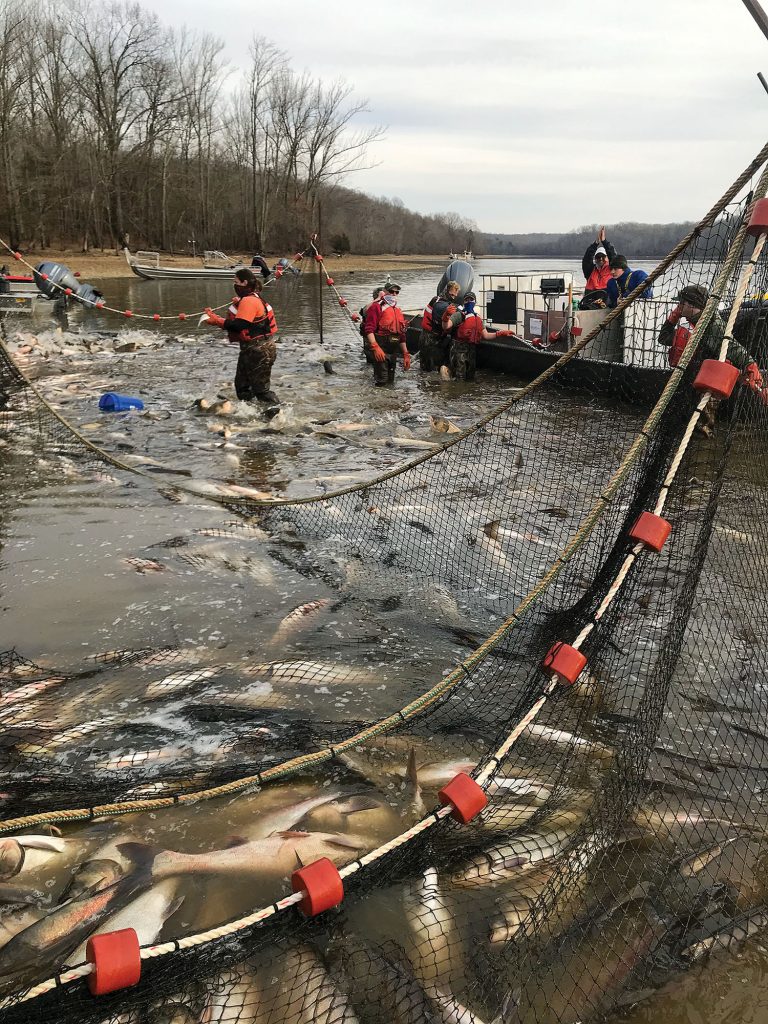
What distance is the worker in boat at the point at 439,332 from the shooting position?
1511cm

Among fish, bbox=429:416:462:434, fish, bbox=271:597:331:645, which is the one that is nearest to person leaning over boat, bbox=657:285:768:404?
fish, bbox=271:597:331:645

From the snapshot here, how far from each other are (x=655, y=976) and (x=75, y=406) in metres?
12.0

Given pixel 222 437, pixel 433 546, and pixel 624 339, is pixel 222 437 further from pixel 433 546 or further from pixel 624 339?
pixel 624 339

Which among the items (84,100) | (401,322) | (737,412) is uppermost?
(84,100)

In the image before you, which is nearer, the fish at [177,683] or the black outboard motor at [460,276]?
the fish at [177,683]

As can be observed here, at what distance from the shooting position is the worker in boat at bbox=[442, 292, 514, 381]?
588 inches

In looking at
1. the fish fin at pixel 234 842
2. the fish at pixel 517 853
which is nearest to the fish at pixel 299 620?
the fish fin at pixel 234 842

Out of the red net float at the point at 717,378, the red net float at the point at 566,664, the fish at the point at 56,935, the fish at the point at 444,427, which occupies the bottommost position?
the fish at the point at 56,935

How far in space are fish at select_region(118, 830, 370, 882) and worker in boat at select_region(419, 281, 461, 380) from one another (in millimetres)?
12815

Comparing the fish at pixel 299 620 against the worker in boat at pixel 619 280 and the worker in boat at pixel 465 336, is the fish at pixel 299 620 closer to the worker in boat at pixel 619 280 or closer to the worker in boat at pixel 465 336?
the worker in boat at pixel 619 280

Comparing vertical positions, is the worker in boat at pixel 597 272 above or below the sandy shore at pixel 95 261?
below

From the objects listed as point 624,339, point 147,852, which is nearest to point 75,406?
point 624,339

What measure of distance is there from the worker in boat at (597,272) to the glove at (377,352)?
3.83m

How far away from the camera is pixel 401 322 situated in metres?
14.9
